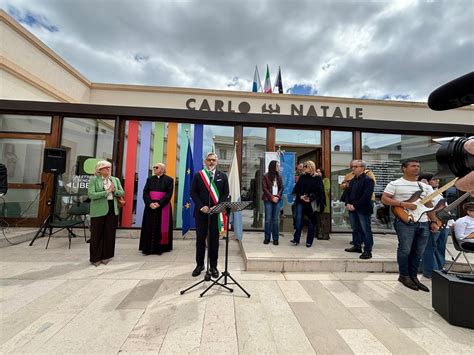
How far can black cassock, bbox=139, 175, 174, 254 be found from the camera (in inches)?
170

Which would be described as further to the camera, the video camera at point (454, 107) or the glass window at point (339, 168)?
the glass window at point (339, 168)

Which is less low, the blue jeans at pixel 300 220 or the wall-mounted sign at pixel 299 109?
the wall-mounted sign at pixel 299 109

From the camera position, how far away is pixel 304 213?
4680 mm

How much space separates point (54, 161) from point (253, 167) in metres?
4.67

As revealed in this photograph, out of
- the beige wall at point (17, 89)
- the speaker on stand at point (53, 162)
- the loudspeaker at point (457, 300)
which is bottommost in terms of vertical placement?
the loudspeaker at point (457, 300)

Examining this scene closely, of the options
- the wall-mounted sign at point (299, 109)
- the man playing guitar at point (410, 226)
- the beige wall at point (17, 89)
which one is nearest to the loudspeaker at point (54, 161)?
the beige wall at point (17, 89)

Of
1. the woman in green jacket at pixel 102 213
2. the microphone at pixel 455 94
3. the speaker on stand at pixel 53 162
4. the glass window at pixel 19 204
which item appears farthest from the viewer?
the glass window at pixel 19 204

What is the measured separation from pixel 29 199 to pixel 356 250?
7.52m

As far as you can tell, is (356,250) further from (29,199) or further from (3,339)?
(29,199)

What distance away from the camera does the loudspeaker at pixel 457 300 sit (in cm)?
220

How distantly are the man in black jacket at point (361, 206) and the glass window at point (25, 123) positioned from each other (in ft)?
23.6

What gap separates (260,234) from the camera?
5.57 meters

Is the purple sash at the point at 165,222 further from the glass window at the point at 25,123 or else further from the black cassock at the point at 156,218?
the glass window at the point at 25,123

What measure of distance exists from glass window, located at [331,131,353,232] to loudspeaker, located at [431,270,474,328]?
363 cm
